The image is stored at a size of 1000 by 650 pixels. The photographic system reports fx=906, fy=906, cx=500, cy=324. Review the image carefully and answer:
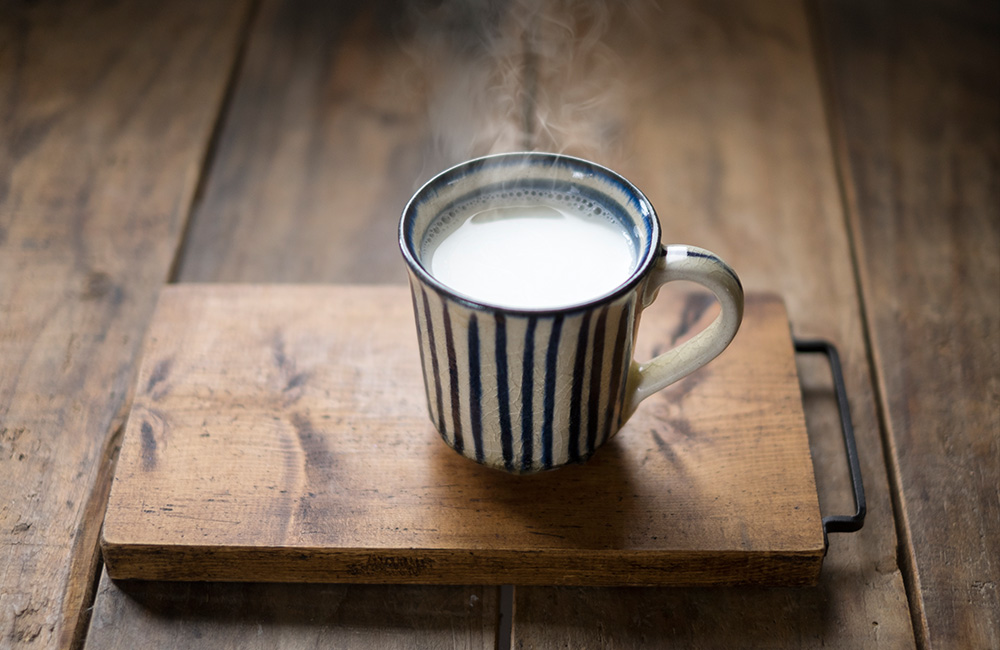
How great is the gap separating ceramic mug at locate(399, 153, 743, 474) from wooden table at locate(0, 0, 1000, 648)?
0.46 ft

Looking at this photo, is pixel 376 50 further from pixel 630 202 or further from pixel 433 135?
pixel 630 202

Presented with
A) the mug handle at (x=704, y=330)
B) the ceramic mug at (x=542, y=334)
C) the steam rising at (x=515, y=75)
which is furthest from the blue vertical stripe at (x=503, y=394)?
the steam rising at (x=515, y=75)

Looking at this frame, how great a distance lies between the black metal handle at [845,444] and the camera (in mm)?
783

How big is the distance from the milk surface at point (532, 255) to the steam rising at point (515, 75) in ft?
1.45

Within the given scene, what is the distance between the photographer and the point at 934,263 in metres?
1.08

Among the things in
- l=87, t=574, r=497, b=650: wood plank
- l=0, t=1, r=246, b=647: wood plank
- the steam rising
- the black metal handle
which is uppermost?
the black metal handle

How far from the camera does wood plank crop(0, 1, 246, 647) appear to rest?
795 millimetres

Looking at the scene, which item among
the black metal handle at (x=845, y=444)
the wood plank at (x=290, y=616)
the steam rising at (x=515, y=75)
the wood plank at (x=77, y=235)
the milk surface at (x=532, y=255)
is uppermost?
the milk surface at (x=532, y=255)

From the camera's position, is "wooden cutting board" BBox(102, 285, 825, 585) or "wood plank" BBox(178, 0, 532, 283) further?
"wood plank" BBox(178, 0, 532, 283)

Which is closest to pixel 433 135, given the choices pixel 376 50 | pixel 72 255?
pixel 376 50

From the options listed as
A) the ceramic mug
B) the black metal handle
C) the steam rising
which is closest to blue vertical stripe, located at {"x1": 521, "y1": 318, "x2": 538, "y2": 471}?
the ceramic mug

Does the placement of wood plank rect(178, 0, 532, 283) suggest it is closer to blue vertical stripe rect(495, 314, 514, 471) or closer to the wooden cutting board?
the wooden cutting board

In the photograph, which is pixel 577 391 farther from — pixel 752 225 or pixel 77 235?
pixel 77 235

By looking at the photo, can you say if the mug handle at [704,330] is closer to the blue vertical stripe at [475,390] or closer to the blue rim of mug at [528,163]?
the blue rim of mug at [528,163]
